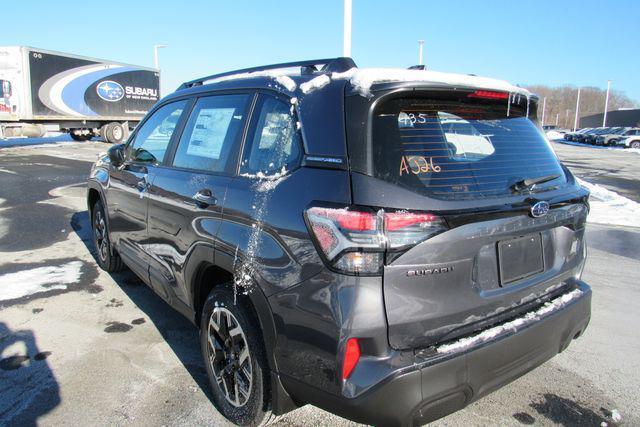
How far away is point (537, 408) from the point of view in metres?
2.75

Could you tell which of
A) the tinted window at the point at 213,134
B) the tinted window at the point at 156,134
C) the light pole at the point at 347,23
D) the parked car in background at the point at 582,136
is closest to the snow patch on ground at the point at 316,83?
the tinted window at the point at 213,134

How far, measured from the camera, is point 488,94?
2.39m

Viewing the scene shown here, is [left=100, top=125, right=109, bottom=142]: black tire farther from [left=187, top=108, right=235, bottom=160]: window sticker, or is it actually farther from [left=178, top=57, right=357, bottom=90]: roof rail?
[left=178, top=57, right=357, bottom=90]: roof rail

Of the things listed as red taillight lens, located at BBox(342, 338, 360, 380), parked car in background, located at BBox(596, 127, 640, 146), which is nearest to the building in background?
parked car in background, located at BBox(596, 127, 640, 146)

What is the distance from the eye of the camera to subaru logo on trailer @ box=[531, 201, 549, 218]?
7.41ft

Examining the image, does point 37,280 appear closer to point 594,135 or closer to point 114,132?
point 114,132

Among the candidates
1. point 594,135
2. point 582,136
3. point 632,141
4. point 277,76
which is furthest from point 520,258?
point 582,136

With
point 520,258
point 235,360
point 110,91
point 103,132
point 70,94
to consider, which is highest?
point 110,91

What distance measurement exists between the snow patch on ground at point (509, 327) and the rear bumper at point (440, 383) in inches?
0.8

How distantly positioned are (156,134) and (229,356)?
6.38ft

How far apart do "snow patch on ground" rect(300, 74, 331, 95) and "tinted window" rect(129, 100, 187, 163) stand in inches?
56.7

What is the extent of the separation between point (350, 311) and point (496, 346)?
0.71 m

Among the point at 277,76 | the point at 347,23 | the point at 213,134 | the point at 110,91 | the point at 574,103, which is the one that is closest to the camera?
the point at 277,76

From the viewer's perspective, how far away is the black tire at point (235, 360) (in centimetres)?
231
